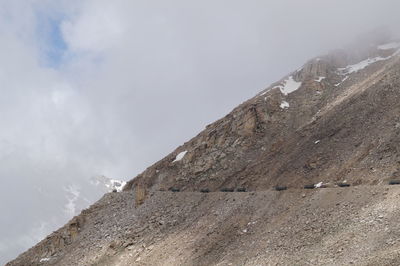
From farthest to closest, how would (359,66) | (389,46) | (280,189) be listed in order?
(389,46) → (359,66) → (280,189)

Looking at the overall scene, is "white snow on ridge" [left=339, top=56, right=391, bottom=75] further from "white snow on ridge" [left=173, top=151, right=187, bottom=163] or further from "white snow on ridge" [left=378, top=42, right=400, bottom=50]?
"white snow on ridge" [left=173, top=151, right=187, bottom=163]

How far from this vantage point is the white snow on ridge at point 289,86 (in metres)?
64.1

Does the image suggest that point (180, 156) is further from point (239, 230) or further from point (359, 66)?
point (359, 66)

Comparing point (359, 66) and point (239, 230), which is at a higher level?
point (359, 66)

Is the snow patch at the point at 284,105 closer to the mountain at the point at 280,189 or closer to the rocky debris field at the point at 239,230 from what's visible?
the mountain at the point at 280,189

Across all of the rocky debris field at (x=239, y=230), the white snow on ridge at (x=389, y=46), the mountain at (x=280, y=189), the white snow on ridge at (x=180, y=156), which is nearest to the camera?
the rocky debris field at (x=239, y=230)

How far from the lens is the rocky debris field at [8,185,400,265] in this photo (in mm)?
27906

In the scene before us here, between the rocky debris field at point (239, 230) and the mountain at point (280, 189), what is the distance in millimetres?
121

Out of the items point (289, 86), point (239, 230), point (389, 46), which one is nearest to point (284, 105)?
point (289, 86)

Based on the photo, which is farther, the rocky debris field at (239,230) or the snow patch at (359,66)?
the snow patch at (359,66)

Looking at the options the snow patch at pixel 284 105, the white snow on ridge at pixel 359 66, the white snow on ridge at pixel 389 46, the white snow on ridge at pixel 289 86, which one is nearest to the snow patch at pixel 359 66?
the white snow on ridge at pixel 359 66

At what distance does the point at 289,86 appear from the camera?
215ft

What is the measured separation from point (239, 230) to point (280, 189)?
649 centimetres

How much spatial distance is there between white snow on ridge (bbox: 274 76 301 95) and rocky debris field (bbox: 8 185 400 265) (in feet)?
72.2
